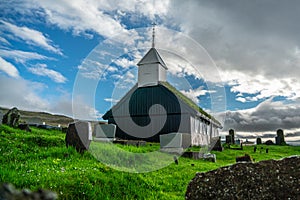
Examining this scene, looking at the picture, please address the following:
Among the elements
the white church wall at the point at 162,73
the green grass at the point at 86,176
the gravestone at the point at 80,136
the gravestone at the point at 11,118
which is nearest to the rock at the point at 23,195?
A: the green grass at the point at 86,176

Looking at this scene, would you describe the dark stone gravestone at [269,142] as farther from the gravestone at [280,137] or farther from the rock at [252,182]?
the rock at [252,182]

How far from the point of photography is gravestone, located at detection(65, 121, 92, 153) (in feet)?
43.2

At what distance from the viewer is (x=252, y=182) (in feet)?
15.9

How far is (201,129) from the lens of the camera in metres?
37.9

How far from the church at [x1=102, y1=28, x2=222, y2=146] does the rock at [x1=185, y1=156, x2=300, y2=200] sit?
2676cm

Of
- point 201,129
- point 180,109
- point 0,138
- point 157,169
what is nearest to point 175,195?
point 157,169

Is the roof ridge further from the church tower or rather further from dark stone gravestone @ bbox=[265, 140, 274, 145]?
dark stone gravestone @ bbox=[265, 140, 274, 145]

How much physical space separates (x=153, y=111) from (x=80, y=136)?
2054 cm

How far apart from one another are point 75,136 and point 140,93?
2201 cm

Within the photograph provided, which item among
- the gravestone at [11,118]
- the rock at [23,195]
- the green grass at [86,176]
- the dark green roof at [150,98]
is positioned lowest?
the green grass at [86,176]

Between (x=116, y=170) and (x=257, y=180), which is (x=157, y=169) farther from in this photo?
(x=257, y=180)

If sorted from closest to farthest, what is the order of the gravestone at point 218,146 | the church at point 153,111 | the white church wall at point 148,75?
the gravestone at point 218,146 < the church at point 153,111 < the white church wall at point 148,75

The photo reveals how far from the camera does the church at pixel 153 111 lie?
32312 millimetres

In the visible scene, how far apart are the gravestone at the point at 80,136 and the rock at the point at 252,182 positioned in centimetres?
890
